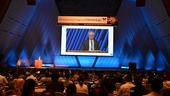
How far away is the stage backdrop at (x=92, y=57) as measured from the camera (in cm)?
1894

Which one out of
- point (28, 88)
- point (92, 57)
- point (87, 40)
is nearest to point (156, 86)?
point (28, 88)

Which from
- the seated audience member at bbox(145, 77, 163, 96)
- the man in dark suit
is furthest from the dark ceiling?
the seated audience member at bbox(145, 77, 163, 96)

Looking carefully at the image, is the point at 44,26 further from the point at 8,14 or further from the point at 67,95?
the point at 67,95

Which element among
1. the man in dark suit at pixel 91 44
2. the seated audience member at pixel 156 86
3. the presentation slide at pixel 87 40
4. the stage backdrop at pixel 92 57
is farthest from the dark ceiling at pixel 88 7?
the seated audience member at pixel 156 86

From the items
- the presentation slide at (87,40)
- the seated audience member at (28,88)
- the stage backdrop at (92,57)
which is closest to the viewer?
the seated audience member at (28,88)

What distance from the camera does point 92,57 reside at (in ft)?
62.8

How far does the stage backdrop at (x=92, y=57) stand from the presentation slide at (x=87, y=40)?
2.29 ft

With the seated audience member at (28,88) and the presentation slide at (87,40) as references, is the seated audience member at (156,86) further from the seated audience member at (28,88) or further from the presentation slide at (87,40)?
the presentation slide at (87,40)

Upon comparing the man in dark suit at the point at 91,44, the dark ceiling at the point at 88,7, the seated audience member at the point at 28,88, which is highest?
the dark ceiling at the point at 88,7

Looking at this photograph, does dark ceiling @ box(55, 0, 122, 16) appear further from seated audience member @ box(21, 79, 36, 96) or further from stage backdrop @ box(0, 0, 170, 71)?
seated audience member @ box(21, 79, 36, 96)

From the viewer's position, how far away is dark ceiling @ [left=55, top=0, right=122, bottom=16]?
18.8 meters

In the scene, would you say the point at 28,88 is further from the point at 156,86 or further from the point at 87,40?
the point at 87,40

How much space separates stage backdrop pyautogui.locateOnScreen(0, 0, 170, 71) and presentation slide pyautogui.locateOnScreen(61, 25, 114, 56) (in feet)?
2.29

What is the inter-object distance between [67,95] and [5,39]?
36.9 feet
